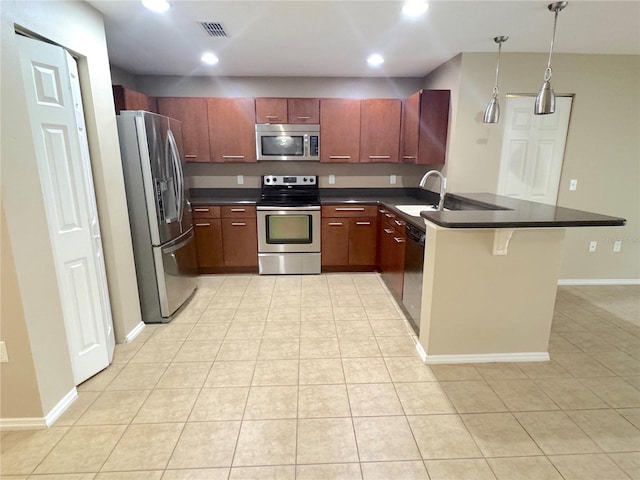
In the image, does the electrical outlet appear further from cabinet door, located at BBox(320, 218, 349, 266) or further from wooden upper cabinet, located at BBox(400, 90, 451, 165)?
wooden upper cabinet, located at BBox(400, 90, 451, 165)

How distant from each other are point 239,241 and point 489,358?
2929mm

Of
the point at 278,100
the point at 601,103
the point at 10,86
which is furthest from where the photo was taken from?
the point at 278,100

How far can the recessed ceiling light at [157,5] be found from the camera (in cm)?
221

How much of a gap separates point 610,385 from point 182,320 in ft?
10.7

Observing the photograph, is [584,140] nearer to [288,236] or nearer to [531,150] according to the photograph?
[531,150]

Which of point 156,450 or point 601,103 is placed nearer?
point 156,450

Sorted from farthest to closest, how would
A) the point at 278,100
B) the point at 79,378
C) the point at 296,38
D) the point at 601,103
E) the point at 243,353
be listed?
the point at 278,100, the point at 601,103, the point at 296,38, the point at 243,353, the point at 79,378

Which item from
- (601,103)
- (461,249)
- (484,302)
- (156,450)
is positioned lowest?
(156,450)

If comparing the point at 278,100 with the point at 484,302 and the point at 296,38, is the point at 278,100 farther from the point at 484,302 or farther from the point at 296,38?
the point at 484,302

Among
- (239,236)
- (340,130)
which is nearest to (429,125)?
(340,130)

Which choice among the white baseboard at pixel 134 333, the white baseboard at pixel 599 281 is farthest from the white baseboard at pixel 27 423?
the white baseboard at pixel 599 281

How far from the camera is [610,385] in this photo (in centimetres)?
217

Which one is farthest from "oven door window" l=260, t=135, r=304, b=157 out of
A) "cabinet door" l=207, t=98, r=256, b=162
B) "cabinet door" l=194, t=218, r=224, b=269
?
"cabinet door" l=194, t=218, r=224, b=269

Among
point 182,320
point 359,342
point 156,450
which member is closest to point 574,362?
point 359,342
